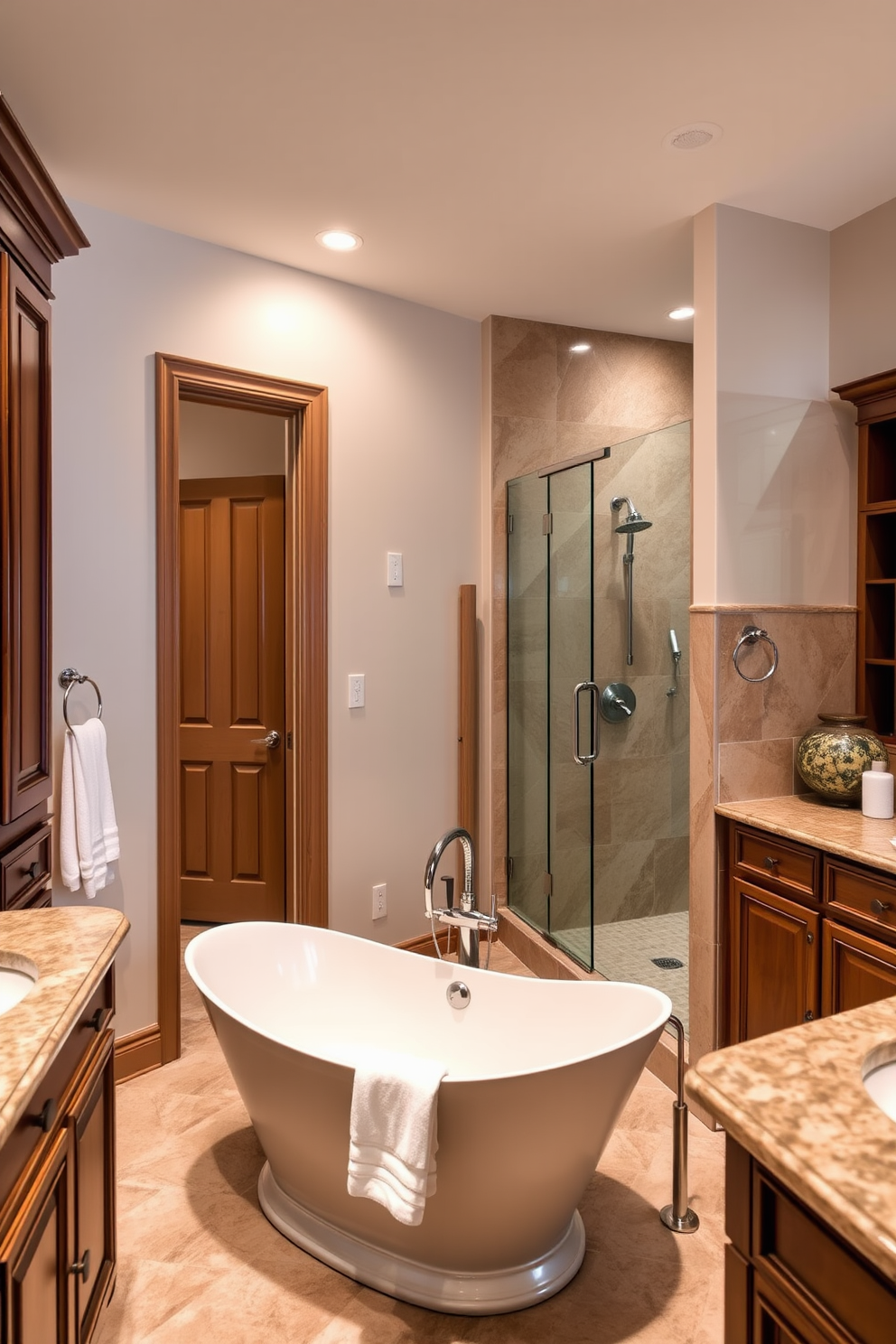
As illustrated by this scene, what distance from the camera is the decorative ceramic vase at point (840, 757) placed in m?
2.46

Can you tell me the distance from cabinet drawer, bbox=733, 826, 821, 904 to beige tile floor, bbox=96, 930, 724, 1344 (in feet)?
2.39

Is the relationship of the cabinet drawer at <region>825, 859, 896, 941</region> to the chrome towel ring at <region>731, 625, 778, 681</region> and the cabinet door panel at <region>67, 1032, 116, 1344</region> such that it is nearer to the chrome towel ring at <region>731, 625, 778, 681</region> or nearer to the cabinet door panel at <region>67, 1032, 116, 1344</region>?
the chrome towel ring at <region>731, 625, 778, 681</region>

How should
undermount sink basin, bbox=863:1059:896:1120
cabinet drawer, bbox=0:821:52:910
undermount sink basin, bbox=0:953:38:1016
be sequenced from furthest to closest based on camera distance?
cabinet drawer, bbox=0:821:52:910 → undermount sink basin, bbox=0:953:38:1016 → undermount sink basin, bbox=863:1059:896:1120

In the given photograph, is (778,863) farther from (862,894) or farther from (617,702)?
(617,702)

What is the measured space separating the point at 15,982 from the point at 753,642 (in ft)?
6.82

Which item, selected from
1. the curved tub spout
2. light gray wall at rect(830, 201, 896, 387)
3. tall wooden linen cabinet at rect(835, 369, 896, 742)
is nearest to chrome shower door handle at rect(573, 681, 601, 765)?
tall wooden linen cabinet at rect(835, 369, 896, 742)

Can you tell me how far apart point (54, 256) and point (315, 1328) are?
97.0 inches

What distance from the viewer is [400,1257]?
6.19ft

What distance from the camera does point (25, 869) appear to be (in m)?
2.02

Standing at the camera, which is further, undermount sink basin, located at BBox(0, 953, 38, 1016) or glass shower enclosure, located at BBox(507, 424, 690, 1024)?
glass shower enclosure, located at BBox(507, 424, 690, 1024)

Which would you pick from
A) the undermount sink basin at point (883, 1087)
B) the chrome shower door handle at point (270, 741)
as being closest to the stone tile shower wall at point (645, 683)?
the chrome shower door handle at point (270, 741)

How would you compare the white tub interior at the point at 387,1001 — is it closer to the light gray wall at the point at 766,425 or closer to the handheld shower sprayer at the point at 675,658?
the light gray wall at the point at 766,425

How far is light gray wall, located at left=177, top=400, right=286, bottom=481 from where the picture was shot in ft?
13.4

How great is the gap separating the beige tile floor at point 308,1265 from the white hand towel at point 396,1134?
332mm
